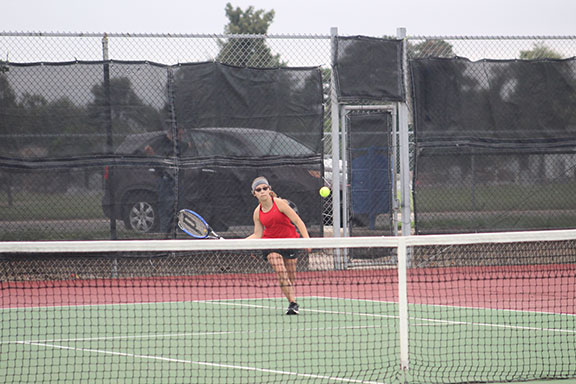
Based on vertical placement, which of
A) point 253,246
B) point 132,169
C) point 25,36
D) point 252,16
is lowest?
point 253,246

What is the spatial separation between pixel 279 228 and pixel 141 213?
7.91ft

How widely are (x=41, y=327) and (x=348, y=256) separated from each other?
4.20 m

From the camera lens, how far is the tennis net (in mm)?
4859

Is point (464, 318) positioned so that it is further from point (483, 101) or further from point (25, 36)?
point (25, 36)

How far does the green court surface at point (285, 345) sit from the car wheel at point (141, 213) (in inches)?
63.4

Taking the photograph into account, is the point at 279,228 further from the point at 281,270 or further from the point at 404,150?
the point at 404,150

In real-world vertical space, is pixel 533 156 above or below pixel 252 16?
below

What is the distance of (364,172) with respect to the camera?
1016 cm

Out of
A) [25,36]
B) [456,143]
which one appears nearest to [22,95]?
[25,36]

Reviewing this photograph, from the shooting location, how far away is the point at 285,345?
589 centimetres

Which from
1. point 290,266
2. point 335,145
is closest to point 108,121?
point 335,145

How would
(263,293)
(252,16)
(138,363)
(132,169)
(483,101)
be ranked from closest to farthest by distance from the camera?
(138,363), (263,293), (132,169), (483,101), (252,16)

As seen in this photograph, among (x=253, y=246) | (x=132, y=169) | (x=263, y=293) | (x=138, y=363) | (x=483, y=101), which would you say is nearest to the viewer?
(x=253, y=246)

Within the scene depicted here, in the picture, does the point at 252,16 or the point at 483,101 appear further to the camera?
the point at 252,16
